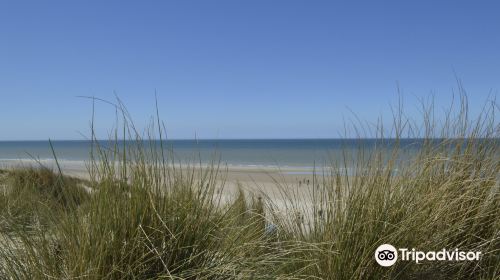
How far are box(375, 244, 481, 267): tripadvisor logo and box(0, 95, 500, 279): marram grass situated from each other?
0.03 meters

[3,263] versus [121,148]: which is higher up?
[121,148]

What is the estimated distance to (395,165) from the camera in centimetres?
260

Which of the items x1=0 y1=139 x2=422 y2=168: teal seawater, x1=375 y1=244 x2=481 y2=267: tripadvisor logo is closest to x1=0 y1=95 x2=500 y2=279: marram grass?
x1=375 y1=244 x2=481 y2=267: tripadvisor logo

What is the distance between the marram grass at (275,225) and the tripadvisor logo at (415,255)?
1.0 inches

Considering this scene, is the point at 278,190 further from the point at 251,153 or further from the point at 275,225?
the point at 251,153

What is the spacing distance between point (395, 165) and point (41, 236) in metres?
1.85

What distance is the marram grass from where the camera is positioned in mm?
1945

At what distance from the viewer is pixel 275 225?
272 centimetres

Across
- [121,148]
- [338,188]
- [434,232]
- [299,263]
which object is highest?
[121,148]

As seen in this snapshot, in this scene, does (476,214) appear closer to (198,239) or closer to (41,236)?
(198,239)

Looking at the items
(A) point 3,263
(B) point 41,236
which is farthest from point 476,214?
(A) point 3,263

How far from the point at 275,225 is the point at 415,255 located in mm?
821

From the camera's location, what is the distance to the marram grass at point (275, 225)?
1945mm

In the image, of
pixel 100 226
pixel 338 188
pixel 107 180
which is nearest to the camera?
pixel 100 226
